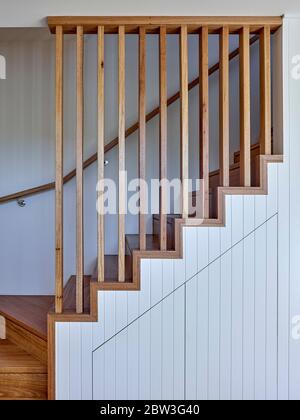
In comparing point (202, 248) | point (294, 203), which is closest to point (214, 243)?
point (202, 248)

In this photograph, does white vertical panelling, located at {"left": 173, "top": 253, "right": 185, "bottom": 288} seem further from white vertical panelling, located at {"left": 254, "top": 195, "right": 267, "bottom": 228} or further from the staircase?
white vertical panelling, located at {"left": 254, "top": 195, "right": 267, "bottom": 228}

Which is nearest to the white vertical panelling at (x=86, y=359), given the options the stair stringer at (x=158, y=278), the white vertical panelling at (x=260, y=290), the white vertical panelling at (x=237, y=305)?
the stair stringer at (x=158, y=278)

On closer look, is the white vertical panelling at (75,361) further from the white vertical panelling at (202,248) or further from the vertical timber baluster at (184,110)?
the vertical timber baluster at (184,110)

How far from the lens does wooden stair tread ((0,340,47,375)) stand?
184 centimetres

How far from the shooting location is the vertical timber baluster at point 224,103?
1801mm

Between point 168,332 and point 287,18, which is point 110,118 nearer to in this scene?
point 287,18

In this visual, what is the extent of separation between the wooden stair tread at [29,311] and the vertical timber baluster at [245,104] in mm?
1326

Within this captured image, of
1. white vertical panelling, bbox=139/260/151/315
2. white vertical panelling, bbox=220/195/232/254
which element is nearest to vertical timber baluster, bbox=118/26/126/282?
white vertical panelling, bbox=139/260/151/315

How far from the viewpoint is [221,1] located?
1.64 meters

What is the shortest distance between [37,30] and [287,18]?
1.83 metres

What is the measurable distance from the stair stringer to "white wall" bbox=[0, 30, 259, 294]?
1061mm

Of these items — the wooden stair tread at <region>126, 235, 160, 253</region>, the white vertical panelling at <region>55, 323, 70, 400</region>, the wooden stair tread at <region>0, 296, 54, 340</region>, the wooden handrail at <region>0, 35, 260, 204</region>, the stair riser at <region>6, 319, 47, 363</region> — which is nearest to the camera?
the white vertical panelling at <region>55, 323, 70, 400</region>

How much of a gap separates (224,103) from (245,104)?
0.34 feet

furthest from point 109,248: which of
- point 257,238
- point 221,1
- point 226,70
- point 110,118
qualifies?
point 221,1
